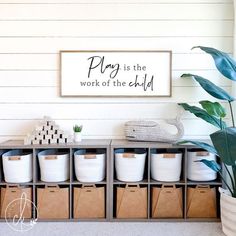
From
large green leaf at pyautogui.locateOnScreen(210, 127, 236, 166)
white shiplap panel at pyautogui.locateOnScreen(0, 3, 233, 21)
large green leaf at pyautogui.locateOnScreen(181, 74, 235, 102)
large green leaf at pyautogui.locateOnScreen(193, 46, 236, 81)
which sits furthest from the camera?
white shiplap panel at pyautogui.locateOnScreen(0, 3, 233, 21)

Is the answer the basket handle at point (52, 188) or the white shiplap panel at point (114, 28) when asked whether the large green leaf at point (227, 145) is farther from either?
the basket handle at point (52, 188)

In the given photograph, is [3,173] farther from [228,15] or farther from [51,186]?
[228,15]

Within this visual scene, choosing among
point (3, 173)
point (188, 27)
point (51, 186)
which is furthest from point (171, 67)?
point (3, 173)

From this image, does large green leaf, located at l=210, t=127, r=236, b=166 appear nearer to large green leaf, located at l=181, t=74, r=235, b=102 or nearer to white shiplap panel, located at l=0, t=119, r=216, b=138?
large green leaf, located at l=181, t=74, r=235, b=102

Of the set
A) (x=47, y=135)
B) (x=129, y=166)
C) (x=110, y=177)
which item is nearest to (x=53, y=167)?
(x=47, y=135)

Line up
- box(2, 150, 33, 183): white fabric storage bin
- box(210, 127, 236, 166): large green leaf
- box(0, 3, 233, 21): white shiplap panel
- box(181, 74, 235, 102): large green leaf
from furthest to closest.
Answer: box(0, 3, 233, 21): white shiplap panel → box(2, 150, 33, 183): white fabric storage bin → box(181, 74, 235, 102): large green leaf → box(210, 127, 236, 166): large green leaf

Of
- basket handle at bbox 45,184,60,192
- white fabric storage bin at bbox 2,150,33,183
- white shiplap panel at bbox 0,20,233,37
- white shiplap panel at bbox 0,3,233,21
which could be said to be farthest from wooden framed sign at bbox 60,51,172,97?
basket handle at bbox 45,184,60,192

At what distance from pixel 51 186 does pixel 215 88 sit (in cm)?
160

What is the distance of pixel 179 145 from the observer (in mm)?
2395

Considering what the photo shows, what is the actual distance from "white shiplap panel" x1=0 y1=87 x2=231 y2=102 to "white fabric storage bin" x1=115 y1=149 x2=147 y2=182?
0.54 meters

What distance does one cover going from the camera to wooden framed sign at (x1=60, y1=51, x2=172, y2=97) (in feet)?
8.74

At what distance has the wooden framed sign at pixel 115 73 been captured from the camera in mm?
2664

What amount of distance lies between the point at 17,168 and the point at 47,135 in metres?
0.37

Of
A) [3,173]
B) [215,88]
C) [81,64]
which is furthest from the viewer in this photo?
[81,64]
